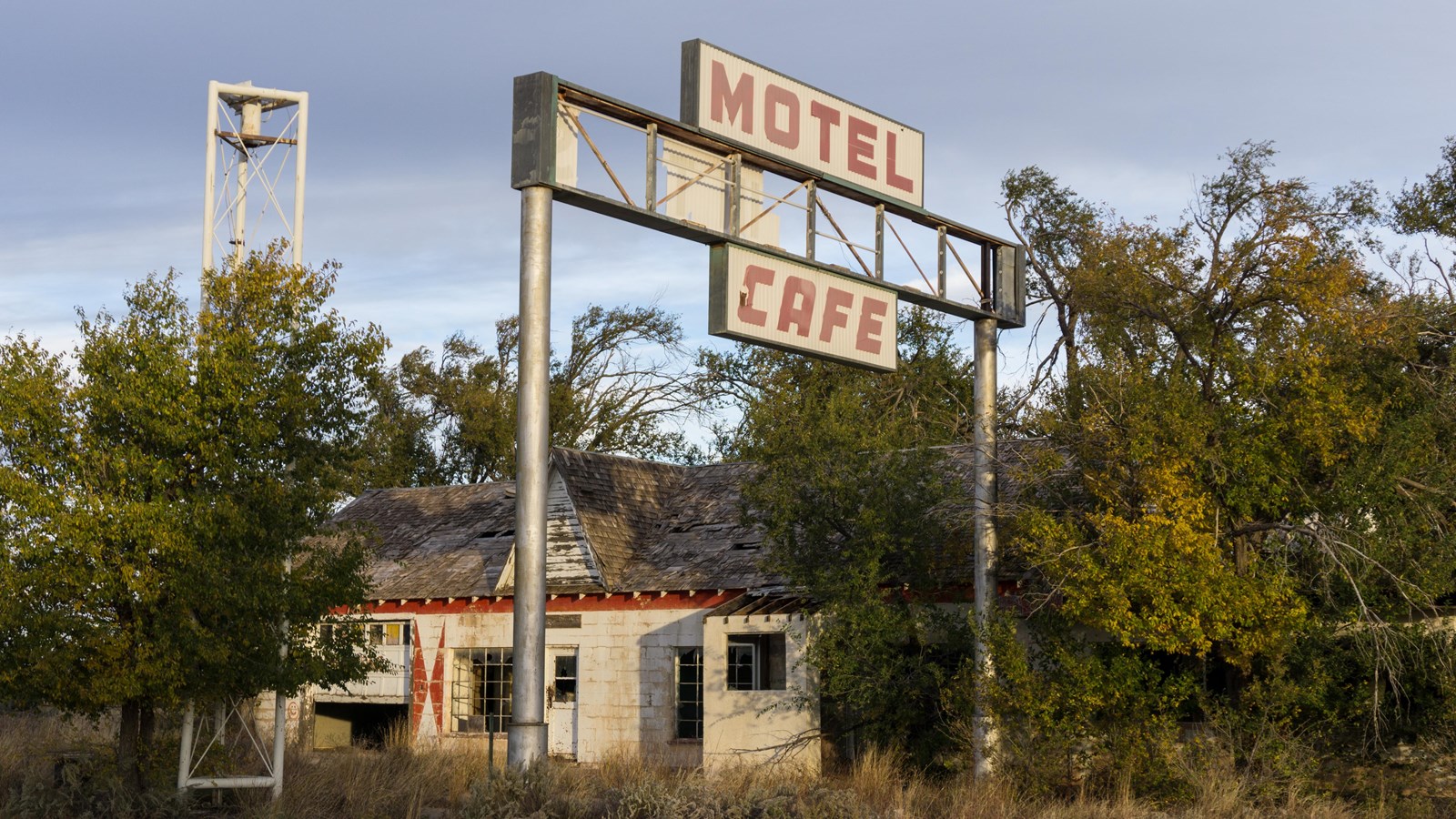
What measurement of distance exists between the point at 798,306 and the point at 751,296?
2.42 ft

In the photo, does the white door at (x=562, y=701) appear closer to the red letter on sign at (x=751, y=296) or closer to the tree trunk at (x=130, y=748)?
the tree trunk at (x=130, y=748)

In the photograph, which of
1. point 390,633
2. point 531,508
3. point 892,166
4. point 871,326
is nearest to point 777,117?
point 892,166

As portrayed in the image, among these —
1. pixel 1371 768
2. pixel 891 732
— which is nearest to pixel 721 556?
pixel 891 732

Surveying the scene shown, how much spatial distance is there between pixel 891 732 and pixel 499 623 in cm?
898

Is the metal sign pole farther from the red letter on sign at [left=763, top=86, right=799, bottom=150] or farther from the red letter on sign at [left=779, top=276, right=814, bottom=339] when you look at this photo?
the red letter on sign at [left=763, top=86, right=799, bottom=150]

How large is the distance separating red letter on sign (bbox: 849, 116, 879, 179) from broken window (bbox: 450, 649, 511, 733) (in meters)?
12.4

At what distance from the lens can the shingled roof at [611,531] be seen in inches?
970

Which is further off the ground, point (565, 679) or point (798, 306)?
point (798, 306)

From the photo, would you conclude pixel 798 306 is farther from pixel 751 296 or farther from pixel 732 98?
pixel 732 98

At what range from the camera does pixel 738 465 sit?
2805 cm

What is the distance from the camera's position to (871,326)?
54.0 feet

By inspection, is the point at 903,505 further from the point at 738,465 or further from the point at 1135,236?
the point at 738,465

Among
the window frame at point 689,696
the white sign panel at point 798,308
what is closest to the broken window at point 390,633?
the window frame at point 689,696

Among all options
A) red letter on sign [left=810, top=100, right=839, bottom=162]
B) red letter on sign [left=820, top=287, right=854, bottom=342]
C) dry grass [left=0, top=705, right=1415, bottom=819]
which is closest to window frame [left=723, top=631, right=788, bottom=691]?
dry grass [left=0, top=705, right=1415, bottom=819]
